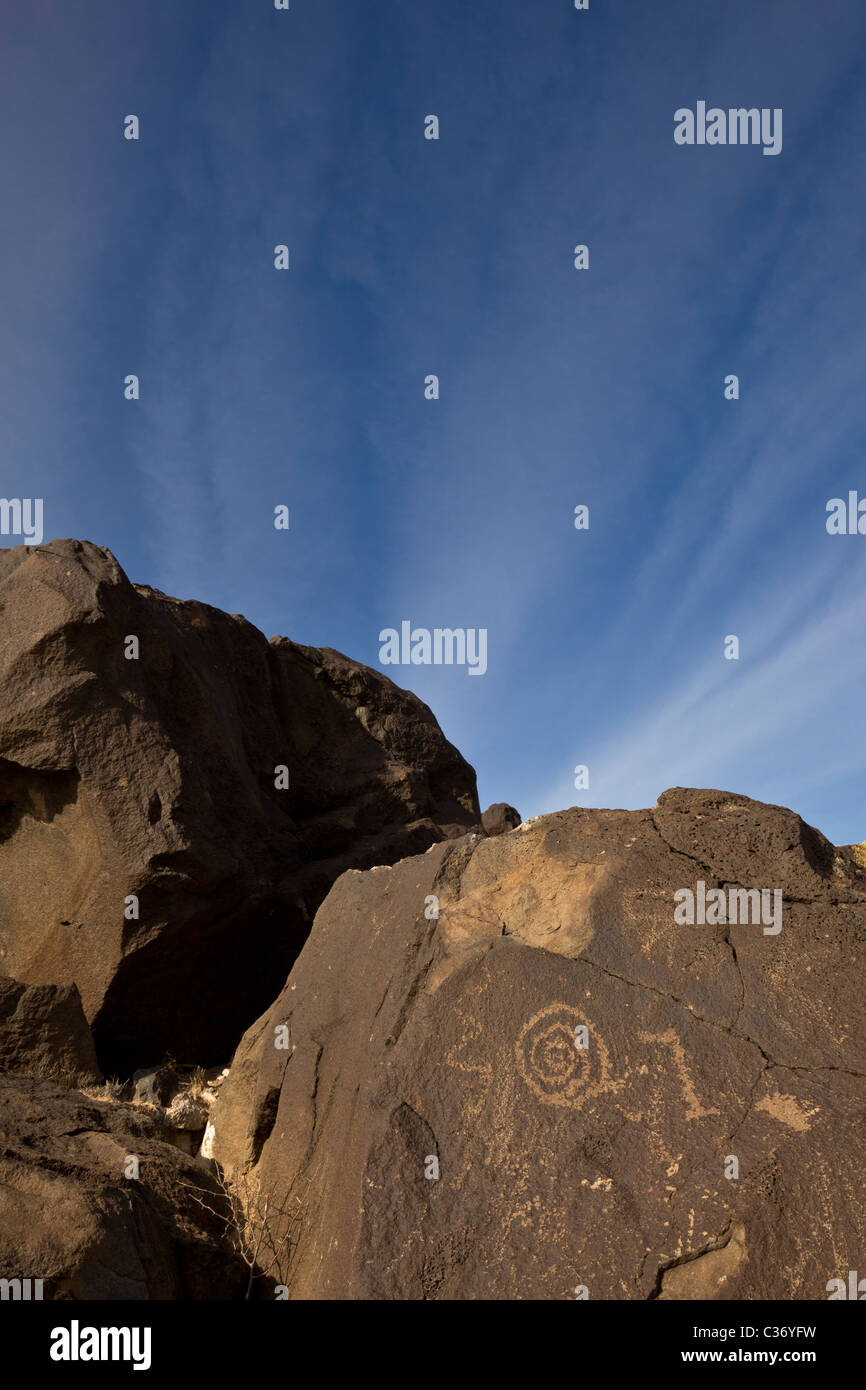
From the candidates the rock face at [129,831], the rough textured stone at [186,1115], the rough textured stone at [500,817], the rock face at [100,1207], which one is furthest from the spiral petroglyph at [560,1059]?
the rough textured stone at [500,817]

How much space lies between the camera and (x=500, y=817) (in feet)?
42.7

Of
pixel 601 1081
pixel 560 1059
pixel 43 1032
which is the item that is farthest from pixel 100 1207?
pixel 43 1032

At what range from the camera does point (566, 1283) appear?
131 inches

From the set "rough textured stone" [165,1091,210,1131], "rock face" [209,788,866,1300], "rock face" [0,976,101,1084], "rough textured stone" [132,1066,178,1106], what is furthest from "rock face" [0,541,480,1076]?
"rock face" [209,788,866,1300]

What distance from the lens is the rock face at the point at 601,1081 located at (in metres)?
3.30

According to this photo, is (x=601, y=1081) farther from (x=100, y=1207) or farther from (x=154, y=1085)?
(x=154, y=1085)

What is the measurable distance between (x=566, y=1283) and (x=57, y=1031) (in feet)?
13.5

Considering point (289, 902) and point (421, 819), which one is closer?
point (289, 902)

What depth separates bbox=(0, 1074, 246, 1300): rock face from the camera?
3270mm

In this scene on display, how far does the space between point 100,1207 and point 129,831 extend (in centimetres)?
375
